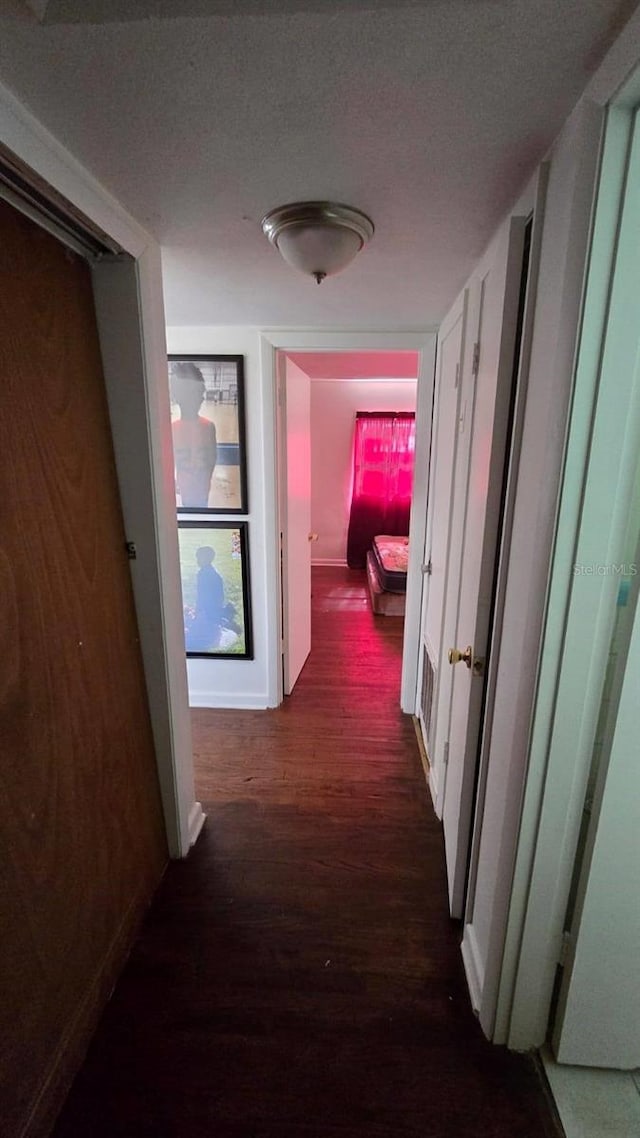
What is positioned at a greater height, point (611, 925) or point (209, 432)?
point (209, 432)

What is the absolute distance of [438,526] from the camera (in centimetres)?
212

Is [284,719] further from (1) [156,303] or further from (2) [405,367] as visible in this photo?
(2) [405,367]

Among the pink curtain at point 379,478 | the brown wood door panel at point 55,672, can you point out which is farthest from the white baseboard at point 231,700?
the pink curtain at point 379,478

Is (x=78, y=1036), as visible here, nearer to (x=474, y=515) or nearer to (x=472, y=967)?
(x=472, y=967)

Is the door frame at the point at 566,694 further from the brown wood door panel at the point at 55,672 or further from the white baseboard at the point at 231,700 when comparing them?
the white baseboard at the point at 231,700

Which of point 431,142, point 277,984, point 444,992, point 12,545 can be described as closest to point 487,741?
point 444,992

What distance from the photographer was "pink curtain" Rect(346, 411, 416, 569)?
5562 mm

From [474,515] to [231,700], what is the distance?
1.92 meters

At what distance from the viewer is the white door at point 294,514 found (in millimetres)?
→ 2455

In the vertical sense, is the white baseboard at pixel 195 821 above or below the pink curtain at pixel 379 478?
below

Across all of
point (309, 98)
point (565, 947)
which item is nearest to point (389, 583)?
point (565, 947)

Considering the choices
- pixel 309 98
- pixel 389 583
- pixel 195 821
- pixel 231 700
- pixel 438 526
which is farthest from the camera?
pixel 389 583

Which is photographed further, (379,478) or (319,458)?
(319,458)

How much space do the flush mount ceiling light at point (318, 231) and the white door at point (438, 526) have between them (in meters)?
0.60
